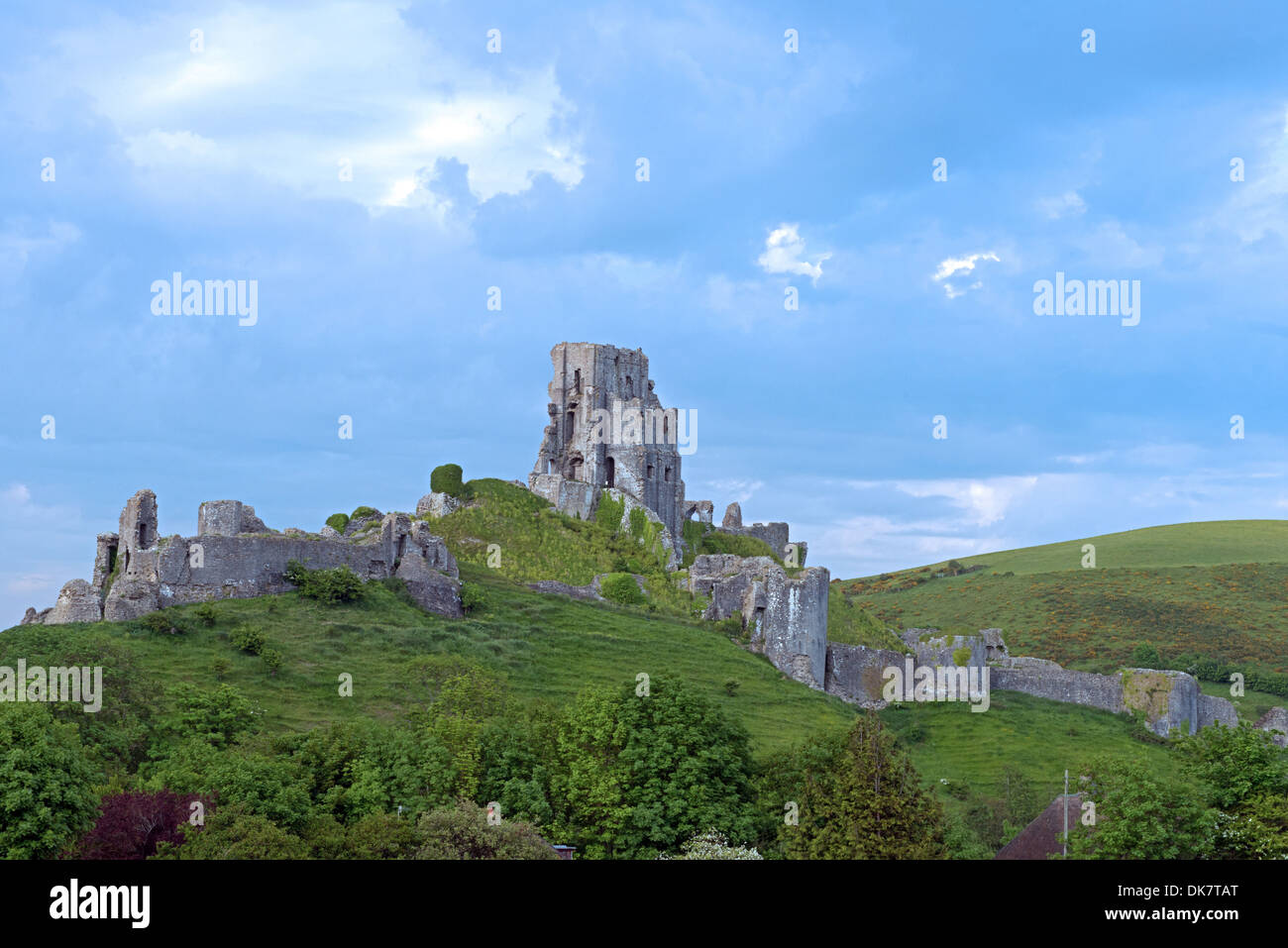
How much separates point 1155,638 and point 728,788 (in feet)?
327

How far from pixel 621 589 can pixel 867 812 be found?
4225 cm

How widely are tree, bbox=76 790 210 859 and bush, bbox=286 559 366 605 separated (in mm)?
29393

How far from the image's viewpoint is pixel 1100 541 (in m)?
190

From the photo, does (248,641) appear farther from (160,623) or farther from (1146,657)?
(1146,657)

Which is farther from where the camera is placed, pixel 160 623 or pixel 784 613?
pixel 784 613

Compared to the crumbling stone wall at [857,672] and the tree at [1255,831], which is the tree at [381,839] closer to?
the tree at [1255,831]

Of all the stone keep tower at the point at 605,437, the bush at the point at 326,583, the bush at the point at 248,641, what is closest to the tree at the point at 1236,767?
the bush at the point at 248,641

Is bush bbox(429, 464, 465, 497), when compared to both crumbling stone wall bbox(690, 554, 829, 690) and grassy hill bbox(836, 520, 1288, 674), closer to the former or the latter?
crumbling stone wall bbox(690, 554, 829, 690)

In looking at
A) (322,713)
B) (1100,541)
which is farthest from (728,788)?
(1100,541)

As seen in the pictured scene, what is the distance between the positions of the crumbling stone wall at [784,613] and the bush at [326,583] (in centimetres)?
2373

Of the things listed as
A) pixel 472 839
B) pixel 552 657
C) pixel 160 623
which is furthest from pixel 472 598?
pixel 472 839

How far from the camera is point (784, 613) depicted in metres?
78.5

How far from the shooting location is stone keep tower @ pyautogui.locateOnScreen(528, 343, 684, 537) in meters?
101
